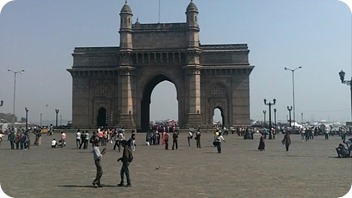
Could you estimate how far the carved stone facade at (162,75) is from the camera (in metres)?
54.4

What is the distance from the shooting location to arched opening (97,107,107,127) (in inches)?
2271

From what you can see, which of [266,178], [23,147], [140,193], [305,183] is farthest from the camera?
[23,147]

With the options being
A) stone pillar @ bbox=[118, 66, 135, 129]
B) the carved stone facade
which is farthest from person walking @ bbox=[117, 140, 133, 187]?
stone pillar @ bbox=[118, 66, 135, 129]

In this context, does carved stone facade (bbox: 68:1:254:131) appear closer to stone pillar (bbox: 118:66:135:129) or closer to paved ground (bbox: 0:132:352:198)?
stone pillar (bbox: 118:66:135:129)

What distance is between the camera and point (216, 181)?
12.3m

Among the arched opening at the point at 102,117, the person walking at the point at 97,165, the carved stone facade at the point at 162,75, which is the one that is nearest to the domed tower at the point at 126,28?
the carved stone facade at the point at 162,75

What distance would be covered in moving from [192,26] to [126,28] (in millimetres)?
8166

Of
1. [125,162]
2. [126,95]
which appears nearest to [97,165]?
[125,162]

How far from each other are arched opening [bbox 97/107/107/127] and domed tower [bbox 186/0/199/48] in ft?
47.4

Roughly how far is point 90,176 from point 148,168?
2.68m

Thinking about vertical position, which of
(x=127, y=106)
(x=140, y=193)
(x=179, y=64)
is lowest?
(x=140, y=193)

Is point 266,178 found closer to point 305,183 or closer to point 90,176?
point 305,183

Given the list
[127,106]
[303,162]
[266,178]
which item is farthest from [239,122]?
[266,178]

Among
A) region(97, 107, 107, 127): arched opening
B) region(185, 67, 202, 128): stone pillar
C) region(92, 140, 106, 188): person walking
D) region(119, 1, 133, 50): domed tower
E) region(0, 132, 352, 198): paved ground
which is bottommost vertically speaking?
region(0, 132, 352, 198): paved ground
